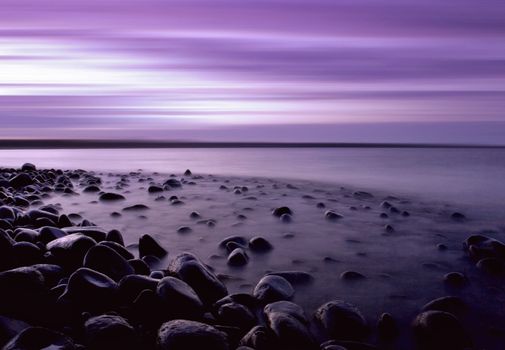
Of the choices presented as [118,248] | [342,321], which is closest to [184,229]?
[118,248]

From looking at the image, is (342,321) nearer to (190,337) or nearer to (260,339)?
(260,339)

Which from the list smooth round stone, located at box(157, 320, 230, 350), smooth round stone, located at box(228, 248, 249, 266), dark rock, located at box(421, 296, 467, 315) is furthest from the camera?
smooth round stone, located at box(228, 248, 249, 266)

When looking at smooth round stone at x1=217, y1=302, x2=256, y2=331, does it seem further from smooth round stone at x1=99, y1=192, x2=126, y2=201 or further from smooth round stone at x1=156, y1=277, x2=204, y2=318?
A: smooth round stone at x1=99, y1=192, x2=126, y2=201

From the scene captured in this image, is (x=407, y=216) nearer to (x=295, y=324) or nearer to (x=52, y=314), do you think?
(x=295, y=324)

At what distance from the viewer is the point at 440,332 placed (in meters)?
2.70

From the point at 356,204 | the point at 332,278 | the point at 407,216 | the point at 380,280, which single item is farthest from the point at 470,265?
the point at 356,204

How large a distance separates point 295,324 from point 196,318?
611mm

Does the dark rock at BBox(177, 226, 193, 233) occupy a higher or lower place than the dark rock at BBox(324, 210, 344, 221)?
lower

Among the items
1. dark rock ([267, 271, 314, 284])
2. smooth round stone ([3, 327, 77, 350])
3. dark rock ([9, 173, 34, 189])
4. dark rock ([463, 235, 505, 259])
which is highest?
dark rock ([463, 235, 505, 259])

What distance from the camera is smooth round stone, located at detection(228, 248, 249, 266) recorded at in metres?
4.13

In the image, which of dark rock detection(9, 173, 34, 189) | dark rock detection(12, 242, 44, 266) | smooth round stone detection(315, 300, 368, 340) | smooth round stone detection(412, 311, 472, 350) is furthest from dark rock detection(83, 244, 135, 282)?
dark rock detection(9, 173, 34, 189)

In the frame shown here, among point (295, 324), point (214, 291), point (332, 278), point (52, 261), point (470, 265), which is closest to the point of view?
point (295, 324)

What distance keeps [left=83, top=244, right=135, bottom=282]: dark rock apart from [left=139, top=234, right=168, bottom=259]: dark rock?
3.31 feet

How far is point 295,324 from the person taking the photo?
8.53 feet
